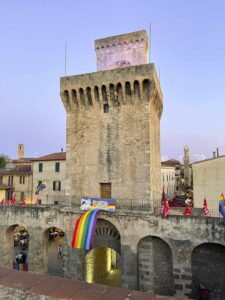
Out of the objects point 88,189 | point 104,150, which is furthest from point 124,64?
point 88,189

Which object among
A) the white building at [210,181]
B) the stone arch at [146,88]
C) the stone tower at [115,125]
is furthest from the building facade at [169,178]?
the stone arch at [146,88]

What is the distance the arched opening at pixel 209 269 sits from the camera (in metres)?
16.2

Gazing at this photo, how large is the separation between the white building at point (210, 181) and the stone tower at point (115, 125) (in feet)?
17.0

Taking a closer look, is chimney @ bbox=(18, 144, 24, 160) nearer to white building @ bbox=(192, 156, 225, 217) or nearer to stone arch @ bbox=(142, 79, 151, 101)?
stone arch @ bbox=(142, 79, 151, 101)

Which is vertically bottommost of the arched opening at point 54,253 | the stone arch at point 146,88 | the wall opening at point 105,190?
the arched opening at point 54,253

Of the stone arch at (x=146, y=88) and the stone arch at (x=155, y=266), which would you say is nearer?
the stone arch at (x=155, y=266)

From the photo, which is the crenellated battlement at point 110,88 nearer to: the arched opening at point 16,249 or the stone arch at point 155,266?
the stone arch at point 155,266

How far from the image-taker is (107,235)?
1941cm

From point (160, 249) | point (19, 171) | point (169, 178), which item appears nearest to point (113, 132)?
point (160, 249)

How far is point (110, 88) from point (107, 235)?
40.2ft

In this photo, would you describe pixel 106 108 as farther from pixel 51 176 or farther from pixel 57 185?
pixel 51 176

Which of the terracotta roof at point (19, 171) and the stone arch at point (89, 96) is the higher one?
the stone arch at point (89, 96)

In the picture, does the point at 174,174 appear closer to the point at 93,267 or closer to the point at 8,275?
the point at 93,267

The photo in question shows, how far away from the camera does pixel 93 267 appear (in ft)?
70.2
